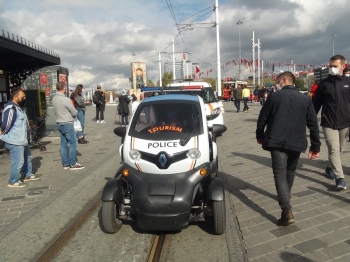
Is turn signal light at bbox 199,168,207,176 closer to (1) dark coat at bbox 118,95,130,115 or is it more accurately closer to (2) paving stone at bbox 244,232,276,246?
(2) paving stone at bbox 244,232,276,246

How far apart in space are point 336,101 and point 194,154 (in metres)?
2.54

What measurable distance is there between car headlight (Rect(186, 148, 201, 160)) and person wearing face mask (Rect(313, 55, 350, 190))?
242 centimetres

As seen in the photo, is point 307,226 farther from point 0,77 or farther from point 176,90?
point 0,77

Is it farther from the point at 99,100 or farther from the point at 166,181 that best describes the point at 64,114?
the point at 99,100

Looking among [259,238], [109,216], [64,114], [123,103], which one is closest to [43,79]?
[123,103]

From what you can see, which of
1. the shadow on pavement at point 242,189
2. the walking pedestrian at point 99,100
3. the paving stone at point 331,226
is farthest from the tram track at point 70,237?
the walking pedestrian at point 99,100

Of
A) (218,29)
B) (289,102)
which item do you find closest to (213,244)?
(289,102)

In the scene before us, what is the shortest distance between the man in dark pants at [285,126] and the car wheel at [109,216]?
196 cm

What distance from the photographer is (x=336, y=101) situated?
5.32 meters

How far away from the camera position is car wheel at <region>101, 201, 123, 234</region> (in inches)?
162

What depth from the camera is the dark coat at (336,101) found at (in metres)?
5.29

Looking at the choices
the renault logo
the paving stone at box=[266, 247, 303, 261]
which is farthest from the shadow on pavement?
the renault logo

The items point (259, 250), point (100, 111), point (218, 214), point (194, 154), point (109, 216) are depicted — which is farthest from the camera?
point (100, 111)

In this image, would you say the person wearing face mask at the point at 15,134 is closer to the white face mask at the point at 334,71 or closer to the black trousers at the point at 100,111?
the white face mask at the point at 334,71
